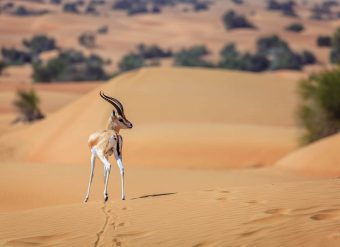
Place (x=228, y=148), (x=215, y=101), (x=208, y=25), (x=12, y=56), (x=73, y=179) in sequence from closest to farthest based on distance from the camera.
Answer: (x=73, y=179) < (x=228, y=148) < (x=215, y=101) < (x=12, y=56) < (x=208, y=25)

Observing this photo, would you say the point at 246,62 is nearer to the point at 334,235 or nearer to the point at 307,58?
the point at 307,58

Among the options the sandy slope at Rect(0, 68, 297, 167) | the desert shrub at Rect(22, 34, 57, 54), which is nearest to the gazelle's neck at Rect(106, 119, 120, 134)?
the sandy slope at Rect(0, 68, 297, 167)

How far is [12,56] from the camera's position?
8500 cm

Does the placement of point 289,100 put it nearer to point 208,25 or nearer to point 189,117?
point 189,117

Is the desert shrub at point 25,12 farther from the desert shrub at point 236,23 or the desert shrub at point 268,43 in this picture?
the desert shrub at point 268,43

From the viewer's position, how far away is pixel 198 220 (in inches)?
381

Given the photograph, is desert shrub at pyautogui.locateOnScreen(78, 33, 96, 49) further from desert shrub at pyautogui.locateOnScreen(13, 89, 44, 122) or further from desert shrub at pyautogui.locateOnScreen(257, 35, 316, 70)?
desert shrub at pyautogui.locateOnScreen(13, 89, 44, 122)

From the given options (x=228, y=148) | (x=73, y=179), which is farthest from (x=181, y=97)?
(x=73, y=179)

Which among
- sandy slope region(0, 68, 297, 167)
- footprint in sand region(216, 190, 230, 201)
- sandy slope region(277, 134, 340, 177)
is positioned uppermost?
footprint in sand region(216, 190, 230, 201)

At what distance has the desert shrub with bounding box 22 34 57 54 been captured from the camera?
91.1m

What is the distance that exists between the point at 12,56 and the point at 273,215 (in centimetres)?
7835

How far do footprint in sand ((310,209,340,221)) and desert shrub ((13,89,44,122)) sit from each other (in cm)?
3389

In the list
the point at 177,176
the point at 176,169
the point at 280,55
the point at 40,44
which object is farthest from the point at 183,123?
the point at 40,44

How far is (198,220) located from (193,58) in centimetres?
6811
